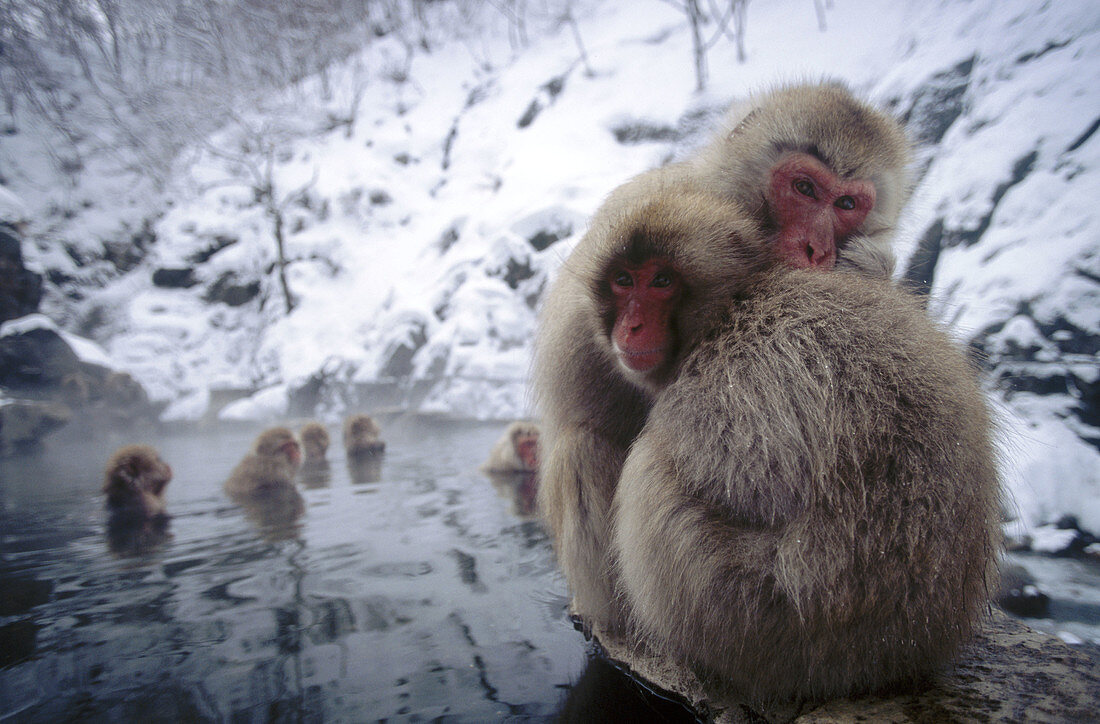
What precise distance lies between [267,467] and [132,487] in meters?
0.71

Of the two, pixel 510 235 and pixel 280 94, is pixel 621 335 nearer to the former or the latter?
pixel 510 235

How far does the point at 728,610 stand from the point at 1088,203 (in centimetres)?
193

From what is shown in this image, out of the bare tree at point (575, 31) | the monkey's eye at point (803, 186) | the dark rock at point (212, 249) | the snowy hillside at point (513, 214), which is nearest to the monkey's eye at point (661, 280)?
the snowy hillside at point (513, 214)

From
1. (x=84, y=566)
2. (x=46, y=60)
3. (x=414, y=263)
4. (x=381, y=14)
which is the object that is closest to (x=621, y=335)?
(x=84, y=566)

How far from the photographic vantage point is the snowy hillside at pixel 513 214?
188 centimetres

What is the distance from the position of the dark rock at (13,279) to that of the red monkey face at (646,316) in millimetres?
3640

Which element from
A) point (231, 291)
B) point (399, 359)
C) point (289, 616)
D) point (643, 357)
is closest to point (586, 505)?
point (643, 357)

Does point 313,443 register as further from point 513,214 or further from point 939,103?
point 939,103

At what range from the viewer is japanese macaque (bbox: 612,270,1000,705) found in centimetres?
81

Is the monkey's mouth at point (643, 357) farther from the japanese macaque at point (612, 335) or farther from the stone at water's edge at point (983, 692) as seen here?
the stone at water's edge at point (983, 692)

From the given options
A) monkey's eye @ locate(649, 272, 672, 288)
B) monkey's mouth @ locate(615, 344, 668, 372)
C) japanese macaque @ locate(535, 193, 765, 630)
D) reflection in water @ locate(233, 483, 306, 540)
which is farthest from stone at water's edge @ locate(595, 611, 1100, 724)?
reflection in water @ locate(233, 483, 306, 540)

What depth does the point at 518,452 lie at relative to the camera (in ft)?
11.7

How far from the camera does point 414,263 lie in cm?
796

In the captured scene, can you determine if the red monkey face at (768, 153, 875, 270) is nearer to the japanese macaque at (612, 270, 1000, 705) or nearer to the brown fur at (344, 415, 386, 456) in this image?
the japanese macaque at (612, 270, 1000, 705)
